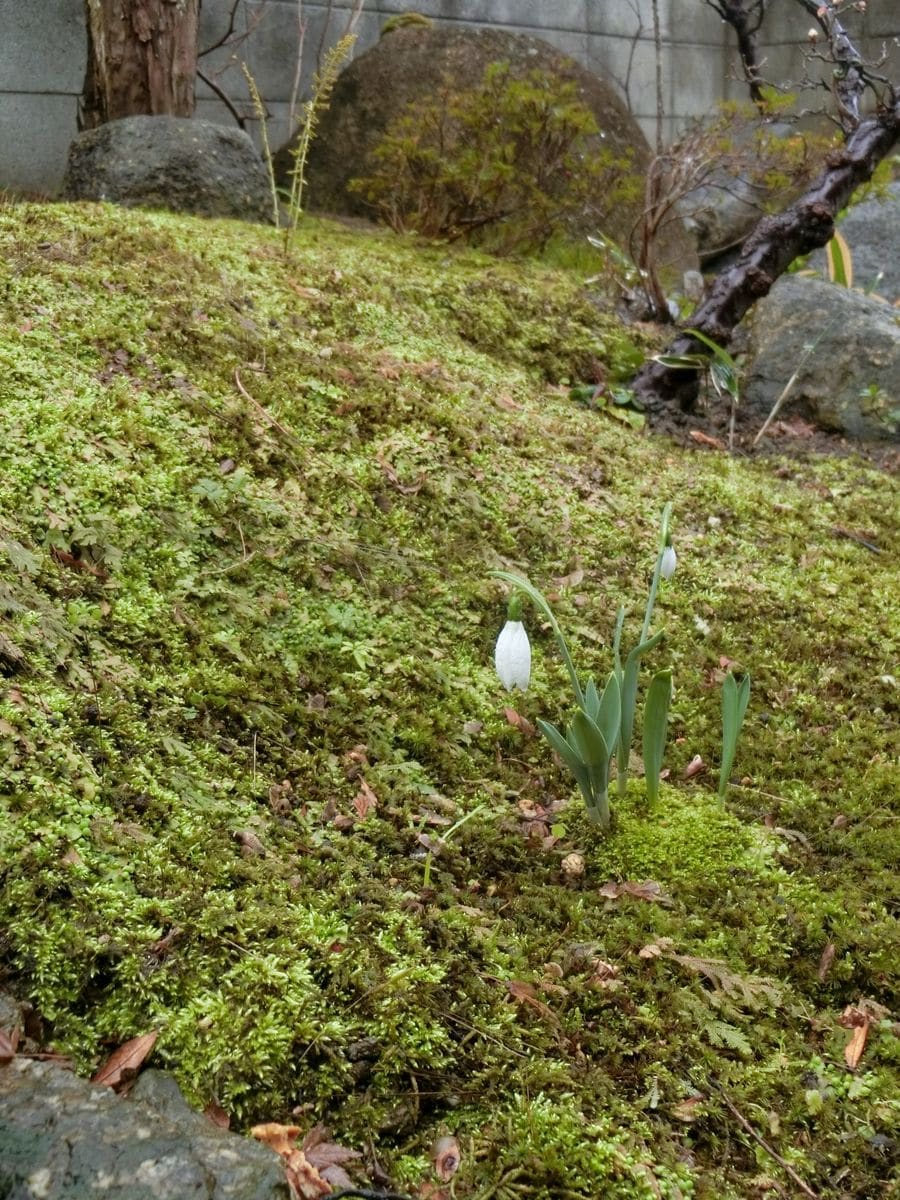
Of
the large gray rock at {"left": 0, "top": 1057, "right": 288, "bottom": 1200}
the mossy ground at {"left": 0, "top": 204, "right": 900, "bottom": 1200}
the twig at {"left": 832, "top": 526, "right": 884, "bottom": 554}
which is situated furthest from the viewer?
the twig at {"left": 832, "top": 526, "right": 884, "bottom": 554}

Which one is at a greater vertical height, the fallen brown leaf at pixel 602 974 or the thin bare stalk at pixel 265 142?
the thin bare stalk at pixel 265 142

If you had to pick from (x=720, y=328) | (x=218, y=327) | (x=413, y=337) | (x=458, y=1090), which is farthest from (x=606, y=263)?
(x=458, y=1090)

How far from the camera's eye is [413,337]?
15.0 ft

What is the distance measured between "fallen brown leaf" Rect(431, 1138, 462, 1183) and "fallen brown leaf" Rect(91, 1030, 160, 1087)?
19.4 inches

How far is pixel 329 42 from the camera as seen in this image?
8102 millimetres

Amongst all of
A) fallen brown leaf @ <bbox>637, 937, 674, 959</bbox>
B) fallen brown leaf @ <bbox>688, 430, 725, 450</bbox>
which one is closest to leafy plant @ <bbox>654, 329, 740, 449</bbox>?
fallen brown leaf @ <bbox>688, 430, 725, 450</bbox>

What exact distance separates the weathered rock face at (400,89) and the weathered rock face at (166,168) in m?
1.49

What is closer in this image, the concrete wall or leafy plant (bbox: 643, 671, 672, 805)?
leafy plant (bbox: 643, 671, 672, 805)

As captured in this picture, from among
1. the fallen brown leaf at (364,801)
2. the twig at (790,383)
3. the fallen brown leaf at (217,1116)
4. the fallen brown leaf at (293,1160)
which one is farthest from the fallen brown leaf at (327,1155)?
the twig at (790,383)

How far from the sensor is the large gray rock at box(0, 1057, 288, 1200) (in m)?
1.24

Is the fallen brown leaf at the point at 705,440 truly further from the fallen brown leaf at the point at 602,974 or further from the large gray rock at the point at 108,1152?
the large gray rock at the point at 108,1152

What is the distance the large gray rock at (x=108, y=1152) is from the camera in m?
1.24

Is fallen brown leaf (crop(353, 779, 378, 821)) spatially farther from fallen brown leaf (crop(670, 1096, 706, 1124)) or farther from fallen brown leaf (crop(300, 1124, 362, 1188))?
fallen brown leaf (crop(670, 1096, 706, 1124))

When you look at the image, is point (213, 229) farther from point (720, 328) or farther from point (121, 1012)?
point (121, 1012)
